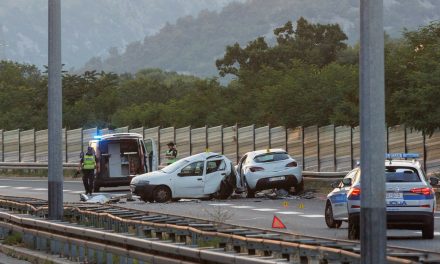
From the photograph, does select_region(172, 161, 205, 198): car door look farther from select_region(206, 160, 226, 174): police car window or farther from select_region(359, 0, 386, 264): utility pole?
select_region(359, 0, 386, 264): utility pole

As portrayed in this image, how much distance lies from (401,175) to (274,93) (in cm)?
4179

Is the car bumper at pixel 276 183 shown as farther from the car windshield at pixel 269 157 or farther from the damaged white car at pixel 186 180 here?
the damaged white car at pixel 186 180

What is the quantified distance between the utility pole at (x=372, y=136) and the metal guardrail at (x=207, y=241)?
10.3 inches

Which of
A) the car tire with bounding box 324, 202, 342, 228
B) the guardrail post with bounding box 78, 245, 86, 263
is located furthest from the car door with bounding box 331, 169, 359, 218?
the guardrail post with bounding box 78, 245, 86, 263

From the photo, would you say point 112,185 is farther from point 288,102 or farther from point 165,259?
point 165,259

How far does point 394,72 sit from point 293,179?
10338 millimetres

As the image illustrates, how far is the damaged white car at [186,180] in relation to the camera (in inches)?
1703

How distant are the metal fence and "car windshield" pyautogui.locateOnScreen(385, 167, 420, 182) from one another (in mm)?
20204

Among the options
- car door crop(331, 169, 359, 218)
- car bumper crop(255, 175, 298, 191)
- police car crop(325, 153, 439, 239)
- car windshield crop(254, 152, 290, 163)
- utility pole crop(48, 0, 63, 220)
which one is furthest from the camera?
car windshield crop(254, 152, 290, 163)

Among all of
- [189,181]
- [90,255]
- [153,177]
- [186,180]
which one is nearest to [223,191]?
[189,181]

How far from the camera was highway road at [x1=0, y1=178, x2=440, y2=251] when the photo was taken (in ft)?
90.6

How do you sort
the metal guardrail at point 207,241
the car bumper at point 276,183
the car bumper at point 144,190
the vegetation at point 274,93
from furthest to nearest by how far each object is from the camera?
the vegetation at point 274,93, the car bumper at point 276,183, the car bumper at point 144,190, the metal guardrail at point 207,241

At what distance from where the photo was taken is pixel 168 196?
4331 cm

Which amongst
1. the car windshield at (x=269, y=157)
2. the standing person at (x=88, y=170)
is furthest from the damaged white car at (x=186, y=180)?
the standing person at (x=88, y=170)
